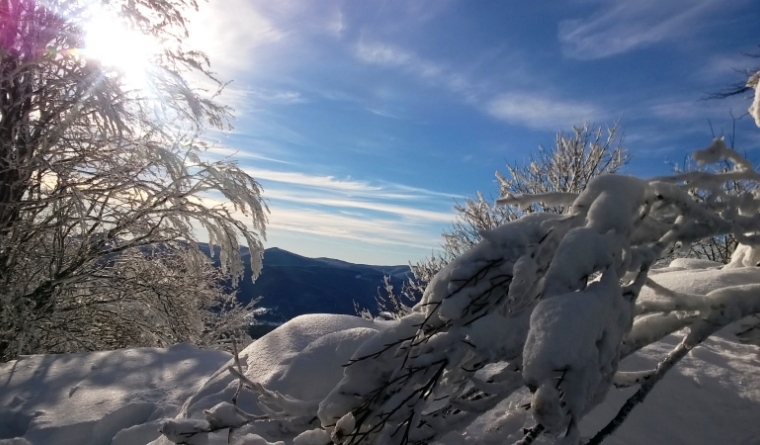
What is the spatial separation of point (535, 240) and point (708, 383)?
1.85 m

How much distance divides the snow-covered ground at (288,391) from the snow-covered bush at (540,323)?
26 centimetres

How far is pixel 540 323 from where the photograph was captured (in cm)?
129

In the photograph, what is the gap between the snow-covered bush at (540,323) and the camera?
1287mm

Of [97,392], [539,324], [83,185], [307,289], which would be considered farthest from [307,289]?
[539,324]

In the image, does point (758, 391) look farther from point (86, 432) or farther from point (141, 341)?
point (141, 341)

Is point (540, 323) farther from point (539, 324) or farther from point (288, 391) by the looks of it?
point (288, 391)

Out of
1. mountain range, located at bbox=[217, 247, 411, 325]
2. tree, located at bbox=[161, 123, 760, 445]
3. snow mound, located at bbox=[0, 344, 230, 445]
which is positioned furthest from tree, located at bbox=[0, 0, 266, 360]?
mountain range, located at bbox=[217, 247, 411, 325]

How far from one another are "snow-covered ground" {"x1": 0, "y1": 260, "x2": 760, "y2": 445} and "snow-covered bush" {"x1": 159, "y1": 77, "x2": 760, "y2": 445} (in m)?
0.26

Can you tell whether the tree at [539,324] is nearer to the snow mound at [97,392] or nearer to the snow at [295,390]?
the snow at [295,390]

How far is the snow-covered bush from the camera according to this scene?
4.22 ft

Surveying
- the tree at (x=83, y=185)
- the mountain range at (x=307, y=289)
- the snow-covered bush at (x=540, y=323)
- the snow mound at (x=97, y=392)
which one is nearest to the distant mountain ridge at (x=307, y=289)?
the mountain range at (x=307, y=289)

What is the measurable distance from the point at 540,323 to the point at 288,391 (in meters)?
2.08

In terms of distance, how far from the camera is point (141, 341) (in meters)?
10.7

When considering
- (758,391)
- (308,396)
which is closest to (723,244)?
(758,391)
